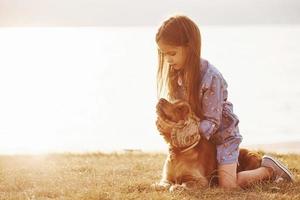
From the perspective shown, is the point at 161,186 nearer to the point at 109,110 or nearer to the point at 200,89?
the point at 200,89

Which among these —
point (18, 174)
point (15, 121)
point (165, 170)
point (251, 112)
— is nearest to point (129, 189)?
point (165, 170)

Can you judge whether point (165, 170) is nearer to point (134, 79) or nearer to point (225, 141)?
point (225, 141)

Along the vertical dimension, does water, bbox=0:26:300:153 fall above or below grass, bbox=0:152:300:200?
above

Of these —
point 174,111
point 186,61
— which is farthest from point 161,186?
point 186,61

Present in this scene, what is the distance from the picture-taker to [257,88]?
20.2 meters

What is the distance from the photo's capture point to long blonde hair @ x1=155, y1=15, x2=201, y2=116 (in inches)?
199

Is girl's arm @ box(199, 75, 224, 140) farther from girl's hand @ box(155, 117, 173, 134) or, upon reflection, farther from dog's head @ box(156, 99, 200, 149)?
girl's hand @ box(155, 117, 173, 134)

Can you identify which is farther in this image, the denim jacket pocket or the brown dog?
the denim jacket pocket

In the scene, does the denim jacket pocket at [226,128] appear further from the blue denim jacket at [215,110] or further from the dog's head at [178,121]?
the dog's head at [178,121]

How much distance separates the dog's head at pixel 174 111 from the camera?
4.99m

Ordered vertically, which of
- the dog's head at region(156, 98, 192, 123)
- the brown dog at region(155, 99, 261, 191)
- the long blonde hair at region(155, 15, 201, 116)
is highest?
the long blonde hair at region(155, 15, 201, 116)

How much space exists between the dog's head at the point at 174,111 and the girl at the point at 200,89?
82mm

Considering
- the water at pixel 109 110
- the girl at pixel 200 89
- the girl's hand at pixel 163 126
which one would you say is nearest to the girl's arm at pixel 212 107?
the girl at pixel 200 89

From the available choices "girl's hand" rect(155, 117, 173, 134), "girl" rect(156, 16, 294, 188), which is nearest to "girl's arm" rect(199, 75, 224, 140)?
"girl" rect(156, 16, 294, 188)
